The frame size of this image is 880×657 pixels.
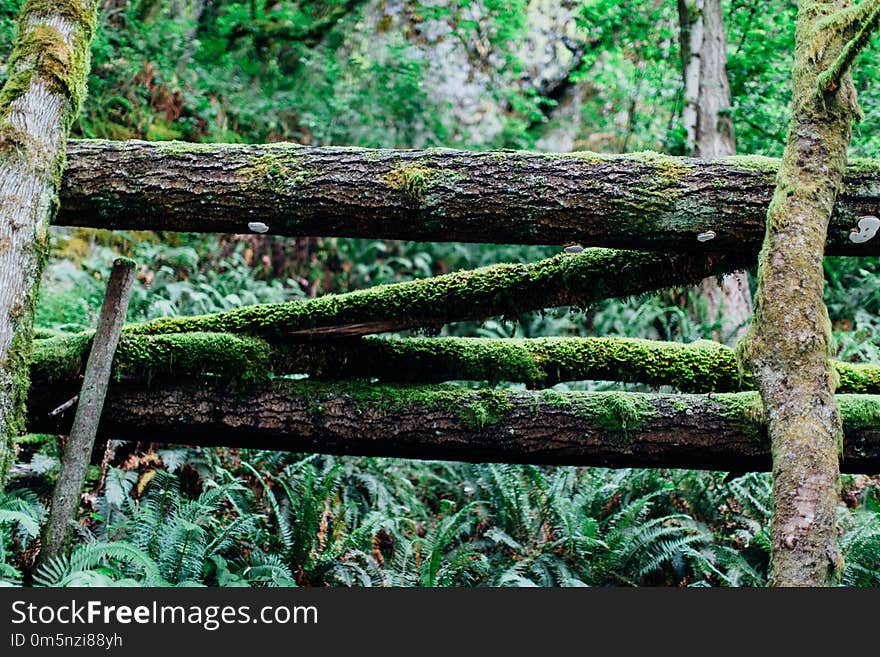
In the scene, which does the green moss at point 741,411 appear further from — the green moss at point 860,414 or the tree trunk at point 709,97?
the tree trunk at point 709,97

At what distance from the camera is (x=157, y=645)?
3225mm

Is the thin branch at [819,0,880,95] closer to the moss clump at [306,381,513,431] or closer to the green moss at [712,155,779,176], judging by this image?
the green moss at [712,155,779,176]

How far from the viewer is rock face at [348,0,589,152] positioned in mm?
12539

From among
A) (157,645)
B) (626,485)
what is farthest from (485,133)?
(157,645)

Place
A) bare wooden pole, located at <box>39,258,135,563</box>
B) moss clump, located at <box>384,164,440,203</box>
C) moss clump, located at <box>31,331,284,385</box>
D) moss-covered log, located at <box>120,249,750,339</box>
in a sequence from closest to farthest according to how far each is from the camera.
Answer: moss clump, located at <box>384,164,440,203</box> → bare wooden pole, located at <box>39,258,135,563</box> → moss-covered log, located at <box>120,249,750,339</box> → moss clump, located at <box>31,331,284,385</box>

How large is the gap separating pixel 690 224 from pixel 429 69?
9.69 meters

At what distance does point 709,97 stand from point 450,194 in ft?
22.6

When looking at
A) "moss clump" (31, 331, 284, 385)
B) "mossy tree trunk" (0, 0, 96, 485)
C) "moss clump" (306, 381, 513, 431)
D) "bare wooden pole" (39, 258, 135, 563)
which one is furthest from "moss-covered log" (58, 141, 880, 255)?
"moss clump" (306, 381, 513, 431)

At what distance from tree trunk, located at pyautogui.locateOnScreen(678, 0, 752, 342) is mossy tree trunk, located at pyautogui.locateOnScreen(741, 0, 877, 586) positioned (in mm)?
5610

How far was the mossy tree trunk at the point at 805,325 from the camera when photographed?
2895mm

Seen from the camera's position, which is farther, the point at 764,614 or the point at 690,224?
the point at 690,224

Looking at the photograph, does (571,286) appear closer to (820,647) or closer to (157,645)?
(820,647)

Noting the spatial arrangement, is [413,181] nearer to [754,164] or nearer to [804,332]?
[754,164]

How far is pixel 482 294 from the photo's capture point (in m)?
4.20
